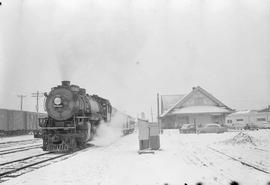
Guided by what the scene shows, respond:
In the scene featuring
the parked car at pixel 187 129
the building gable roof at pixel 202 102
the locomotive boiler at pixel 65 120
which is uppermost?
the building gable roof at pixel 202 102

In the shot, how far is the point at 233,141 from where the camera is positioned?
2297cm

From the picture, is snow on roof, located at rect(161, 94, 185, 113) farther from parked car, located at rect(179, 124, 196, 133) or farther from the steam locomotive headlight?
the steam locomotive headlight

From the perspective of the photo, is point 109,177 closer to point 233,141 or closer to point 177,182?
point 177,182

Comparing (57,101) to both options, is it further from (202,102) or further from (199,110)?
(202,102)

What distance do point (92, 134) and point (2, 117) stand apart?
2201 centimetres

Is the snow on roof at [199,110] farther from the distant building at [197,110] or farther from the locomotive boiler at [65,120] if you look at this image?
the locomotive boiler at [65,120]

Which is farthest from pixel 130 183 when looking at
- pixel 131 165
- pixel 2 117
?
pixel 2 117

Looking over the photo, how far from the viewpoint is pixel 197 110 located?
5622 cm

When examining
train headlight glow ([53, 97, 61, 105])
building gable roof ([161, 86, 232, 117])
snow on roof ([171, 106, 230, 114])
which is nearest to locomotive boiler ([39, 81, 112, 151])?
train headlight glow ([53, 97, 61, 105])

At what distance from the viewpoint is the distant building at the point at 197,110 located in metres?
56.0

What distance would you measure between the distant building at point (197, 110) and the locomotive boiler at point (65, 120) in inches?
1399

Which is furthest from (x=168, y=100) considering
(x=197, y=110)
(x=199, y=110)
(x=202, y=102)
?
(x=199, y=110)

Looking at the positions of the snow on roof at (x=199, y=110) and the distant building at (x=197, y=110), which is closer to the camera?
the snow on roof at (x=199, y=110)

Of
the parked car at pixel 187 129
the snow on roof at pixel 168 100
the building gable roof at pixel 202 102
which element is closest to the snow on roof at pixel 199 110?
the building gable roof at pixel 202 102
